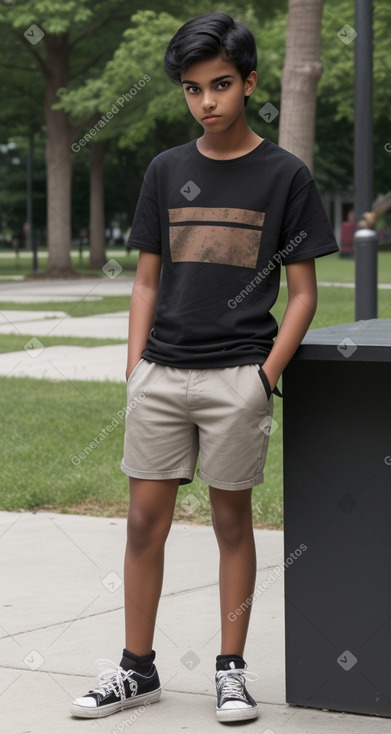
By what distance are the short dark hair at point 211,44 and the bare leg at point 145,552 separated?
1122 mm

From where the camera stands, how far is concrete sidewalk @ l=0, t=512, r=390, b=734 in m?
3.36

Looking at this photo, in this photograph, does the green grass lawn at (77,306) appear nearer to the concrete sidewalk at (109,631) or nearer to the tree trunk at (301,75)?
the tree trunk at (301,75)

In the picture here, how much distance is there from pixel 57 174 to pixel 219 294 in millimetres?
28650

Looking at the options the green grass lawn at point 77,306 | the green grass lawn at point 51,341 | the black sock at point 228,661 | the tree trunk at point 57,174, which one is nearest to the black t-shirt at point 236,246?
the black sock at point 228,661

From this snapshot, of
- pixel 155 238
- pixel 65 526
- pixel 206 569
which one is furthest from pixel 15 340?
pixel 155 238

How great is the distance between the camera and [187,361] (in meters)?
3.27

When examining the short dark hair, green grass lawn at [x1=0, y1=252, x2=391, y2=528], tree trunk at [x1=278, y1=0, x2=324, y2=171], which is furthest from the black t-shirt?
tree trunk at [x1=278, y1=0, x2=324, y2=171]

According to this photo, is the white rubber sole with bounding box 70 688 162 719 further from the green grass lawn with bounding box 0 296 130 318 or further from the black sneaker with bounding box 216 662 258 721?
the green grass lawn with bounding box 0 296 130 318

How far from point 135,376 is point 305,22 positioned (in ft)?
22.0

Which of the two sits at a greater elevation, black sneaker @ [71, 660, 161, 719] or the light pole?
the light pole

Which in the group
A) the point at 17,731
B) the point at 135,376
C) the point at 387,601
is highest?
the point at 135,376

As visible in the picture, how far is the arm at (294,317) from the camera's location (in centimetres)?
320

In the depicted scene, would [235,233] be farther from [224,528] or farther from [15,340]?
[15,340]

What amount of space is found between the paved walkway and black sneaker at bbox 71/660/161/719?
28 mm
